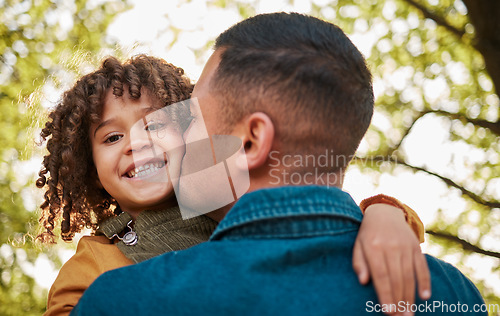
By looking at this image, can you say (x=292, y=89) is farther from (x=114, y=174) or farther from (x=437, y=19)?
(x=437, y=19)

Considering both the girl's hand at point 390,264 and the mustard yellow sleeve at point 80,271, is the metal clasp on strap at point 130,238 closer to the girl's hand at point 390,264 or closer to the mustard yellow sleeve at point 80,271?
the mustard yellow sleeve at point 80,271

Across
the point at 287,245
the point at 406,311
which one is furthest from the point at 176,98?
the point at 406,311

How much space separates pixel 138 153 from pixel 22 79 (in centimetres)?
514

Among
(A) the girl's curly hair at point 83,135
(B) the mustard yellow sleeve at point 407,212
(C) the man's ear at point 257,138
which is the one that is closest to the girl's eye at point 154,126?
(A) the girl's curly hair at point 83,135

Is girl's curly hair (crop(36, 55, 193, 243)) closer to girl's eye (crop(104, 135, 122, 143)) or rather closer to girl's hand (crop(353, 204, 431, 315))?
girl's eye (crop(104, 135, 122, 143))

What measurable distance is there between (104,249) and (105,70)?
Answer: 3.45 ft

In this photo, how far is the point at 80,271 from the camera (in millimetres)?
2510

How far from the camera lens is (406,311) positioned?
1.59 m

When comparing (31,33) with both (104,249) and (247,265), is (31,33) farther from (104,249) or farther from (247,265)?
(247,265)

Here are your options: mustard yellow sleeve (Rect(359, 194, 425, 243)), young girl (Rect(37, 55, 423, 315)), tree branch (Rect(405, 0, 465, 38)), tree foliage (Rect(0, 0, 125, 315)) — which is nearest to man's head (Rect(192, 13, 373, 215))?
mustard yellow sleeve (Rect(359, 194, 425, 243))

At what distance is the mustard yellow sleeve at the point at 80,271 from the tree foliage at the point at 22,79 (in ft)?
15.1

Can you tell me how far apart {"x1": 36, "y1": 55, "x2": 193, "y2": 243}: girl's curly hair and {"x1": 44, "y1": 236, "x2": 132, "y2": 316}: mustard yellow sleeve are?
0.51 meters

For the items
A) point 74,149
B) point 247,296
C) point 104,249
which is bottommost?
point 104,249

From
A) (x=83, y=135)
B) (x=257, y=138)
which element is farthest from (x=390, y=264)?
(x=83, y=135)
